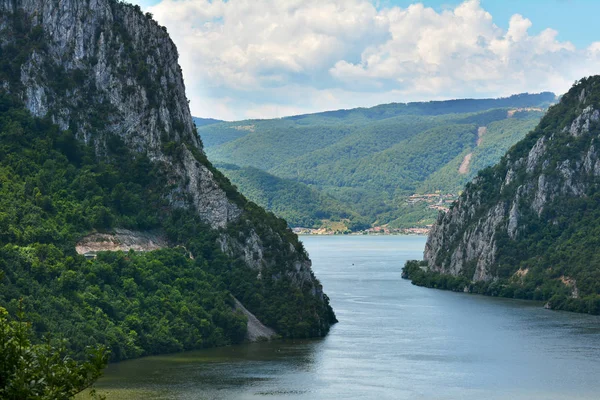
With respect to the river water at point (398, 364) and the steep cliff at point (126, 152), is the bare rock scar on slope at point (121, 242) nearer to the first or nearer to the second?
the steep cliff at point (126, 152)

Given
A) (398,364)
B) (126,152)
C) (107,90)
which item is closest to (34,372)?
(398,364)

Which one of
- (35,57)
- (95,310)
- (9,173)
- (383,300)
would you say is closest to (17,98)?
(35,57)

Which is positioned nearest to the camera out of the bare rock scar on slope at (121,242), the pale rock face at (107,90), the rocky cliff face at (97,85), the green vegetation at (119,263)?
the green vegetation at (119,263)

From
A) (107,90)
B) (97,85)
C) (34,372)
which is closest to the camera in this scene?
(34,372)

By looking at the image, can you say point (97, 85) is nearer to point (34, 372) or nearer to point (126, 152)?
point (126, 152)

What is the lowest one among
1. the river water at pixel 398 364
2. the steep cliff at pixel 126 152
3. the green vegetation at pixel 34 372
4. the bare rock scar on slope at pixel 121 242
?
the river water at pixel 398 364

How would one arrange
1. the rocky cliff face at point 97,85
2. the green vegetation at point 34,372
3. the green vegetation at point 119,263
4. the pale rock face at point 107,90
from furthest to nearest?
1. the rocky cliff face at point 97,85
2. the pale rock face at point 107,90
3. the green vegetation at point 119,263
4. the green vegetation at point 34,372

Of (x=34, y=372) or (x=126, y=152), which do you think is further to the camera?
(x=126, y=152)

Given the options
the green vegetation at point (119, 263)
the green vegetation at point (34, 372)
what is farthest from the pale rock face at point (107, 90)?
the green vegetation at point (34, 372)
